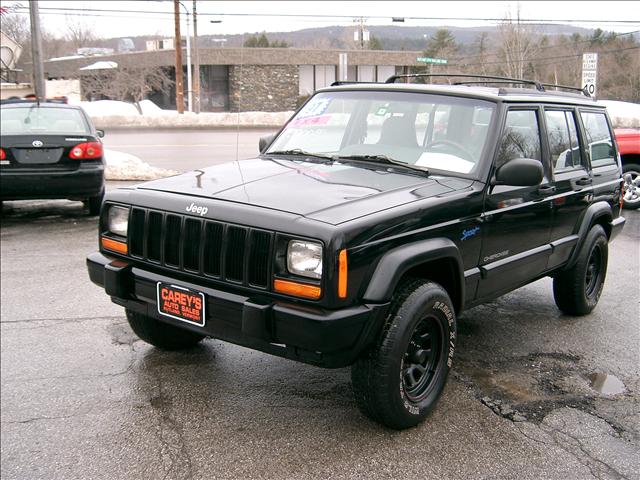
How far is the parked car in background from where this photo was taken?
34.0 ft

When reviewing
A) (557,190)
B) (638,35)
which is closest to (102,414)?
(557,190)

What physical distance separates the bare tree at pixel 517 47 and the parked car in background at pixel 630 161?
266cm

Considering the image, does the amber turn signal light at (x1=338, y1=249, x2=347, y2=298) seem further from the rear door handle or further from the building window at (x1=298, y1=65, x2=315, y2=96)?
the building window at (x1=298, y1=65, x2=315, y2=96)

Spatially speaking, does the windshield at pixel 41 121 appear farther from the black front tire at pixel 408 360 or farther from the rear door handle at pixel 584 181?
the black front tire at pixel 408 360

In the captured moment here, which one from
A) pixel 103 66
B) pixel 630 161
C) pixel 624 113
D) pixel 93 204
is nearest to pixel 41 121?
pixel 93 204

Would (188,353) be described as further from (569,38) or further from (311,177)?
(569,38)

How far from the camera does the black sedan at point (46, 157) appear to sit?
8.11 meters

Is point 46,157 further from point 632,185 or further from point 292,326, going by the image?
point 632,185

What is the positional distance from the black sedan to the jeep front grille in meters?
5.19

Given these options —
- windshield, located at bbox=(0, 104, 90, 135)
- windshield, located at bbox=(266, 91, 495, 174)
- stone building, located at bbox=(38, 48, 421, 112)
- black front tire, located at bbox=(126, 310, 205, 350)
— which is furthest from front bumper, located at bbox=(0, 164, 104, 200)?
stone building, located at bbox=(38, 48, 421, 112)

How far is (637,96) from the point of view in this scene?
302 inches

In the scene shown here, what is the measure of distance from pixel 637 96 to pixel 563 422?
5439mm

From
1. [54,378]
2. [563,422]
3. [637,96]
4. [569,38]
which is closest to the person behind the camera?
[563,422]

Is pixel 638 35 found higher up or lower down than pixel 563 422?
higher up
